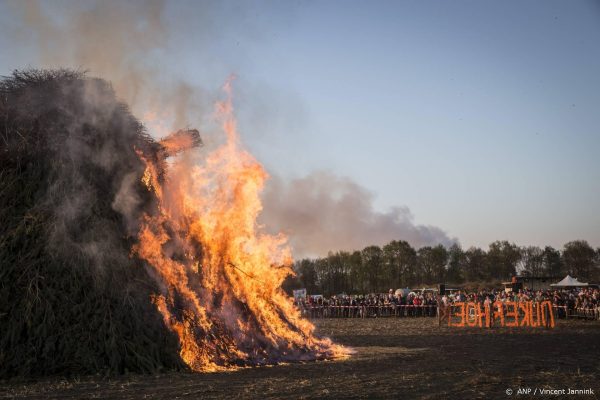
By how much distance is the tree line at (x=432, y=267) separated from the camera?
8951cm

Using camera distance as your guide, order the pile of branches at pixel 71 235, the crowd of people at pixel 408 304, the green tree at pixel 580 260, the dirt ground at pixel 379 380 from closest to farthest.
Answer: the dirt ground at pixel 379 380 → the pile of branches at pixel 71 235 → the crowd of people at pixel 408 304 → the green tree at pixel 580 260

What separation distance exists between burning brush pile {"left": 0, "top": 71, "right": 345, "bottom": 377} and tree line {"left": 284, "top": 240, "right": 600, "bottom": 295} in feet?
231

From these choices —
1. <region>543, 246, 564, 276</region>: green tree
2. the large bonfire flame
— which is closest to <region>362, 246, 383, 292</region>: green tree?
<region>543, 246, 564, 276</region>: green tree

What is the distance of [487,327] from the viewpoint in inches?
1050

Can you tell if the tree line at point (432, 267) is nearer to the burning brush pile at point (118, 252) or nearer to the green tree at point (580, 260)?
the green tree at point (580, 260)

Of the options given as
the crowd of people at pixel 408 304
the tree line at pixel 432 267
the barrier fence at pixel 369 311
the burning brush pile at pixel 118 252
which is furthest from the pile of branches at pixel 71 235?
the tree line at pixel 432 267

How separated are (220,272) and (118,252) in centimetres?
365

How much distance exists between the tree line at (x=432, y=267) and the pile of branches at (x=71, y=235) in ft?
239

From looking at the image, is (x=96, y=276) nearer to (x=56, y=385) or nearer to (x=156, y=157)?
(x=56, y=385)

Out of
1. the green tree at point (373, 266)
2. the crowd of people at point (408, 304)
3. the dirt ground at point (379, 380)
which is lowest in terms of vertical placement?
the dirt ground at point (379, 380)

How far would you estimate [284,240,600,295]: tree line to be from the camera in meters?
89.5

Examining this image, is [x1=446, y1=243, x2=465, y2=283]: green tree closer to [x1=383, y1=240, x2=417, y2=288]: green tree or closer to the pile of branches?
[x1=383, y1=240, x2=417, y2=288]: green tree

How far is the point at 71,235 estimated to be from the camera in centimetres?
1221

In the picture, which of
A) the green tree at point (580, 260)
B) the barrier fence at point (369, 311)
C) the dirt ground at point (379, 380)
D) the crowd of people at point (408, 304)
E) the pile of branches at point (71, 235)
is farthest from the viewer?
the green tree at point (580, 260)
